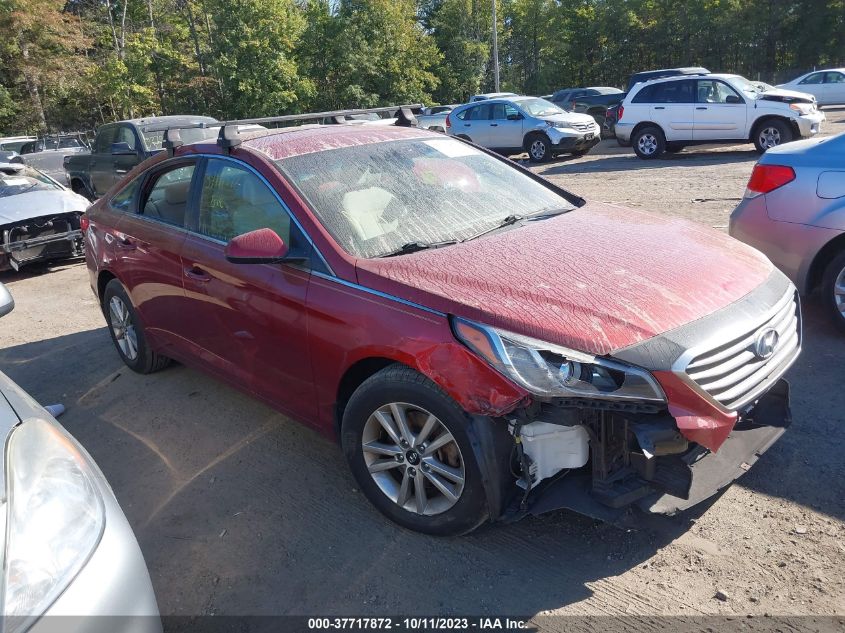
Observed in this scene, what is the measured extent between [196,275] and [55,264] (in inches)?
288

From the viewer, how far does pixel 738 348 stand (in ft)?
8.94

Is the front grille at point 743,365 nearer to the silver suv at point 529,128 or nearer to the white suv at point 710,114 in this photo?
the white suv at point 710,114

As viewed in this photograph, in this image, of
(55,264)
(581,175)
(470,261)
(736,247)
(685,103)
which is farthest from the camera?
(685,103)

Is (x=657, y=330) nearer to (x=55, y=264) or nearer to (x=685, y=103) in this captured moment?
(x=55, y=264)

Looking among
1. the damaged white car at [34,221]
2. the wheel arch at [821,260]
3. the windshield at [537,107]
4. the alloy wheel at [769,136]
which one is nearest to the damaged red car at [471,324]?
the wheel arch at [821,260]

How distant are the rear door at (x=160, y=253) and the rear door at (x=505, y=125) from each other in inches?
551

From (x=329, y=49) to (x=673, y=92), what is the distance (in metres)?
22.8

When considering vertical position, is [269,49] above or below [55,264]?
above

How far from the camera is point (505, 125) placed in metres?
17.8

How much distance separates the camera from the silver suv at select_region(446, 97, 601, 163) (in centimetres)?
1697

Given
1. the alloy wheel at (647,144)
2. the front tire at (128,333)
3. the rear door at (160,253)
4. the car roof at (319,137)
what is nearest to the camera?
the car roof at (319,137)

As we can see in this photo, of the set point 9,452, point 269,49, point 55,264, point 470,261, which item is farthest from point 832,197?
point 269,49

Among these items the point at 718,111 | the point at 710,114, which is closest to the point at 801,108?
the point at 718,111

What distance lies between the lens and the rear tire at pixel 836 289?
4680 mm
